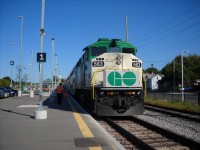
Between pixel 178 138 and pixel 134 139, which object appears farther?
pixel 178 138

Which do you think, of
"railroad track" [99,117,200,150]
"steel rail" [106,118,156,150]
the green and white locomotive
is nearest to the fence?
the green and white locomotive

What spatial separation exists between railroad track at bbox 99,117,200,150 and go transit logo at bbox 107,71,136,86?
6.11ft

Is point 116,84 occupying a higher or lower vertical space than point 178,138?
higher

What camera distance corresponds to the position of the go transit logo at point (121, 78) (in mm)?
12578

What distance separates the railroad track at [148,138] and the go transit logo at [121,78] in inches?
73.4

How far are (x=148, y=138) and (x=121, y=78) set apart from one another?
13.2ft

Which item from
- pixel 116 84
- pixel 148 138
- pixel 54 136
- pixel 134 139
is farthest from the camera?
pixel 116 84

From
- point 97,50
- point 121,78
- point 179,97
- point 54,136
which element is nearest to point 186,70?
point 179,97

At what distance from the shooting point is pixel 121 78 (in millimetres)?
12688

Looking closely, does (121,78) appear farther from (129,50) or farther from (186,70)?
(186,70)

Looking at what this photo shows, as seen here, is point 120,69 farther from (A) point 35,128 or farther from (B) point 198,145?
(B) point 198,145

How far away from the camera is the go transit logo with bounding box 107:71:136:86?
41.3 ft

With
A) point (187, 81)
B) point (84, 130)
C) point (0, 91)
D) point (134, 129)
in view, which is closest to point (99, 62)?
point (134, 129)

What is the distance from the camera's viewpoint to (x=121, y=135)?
1020cm
